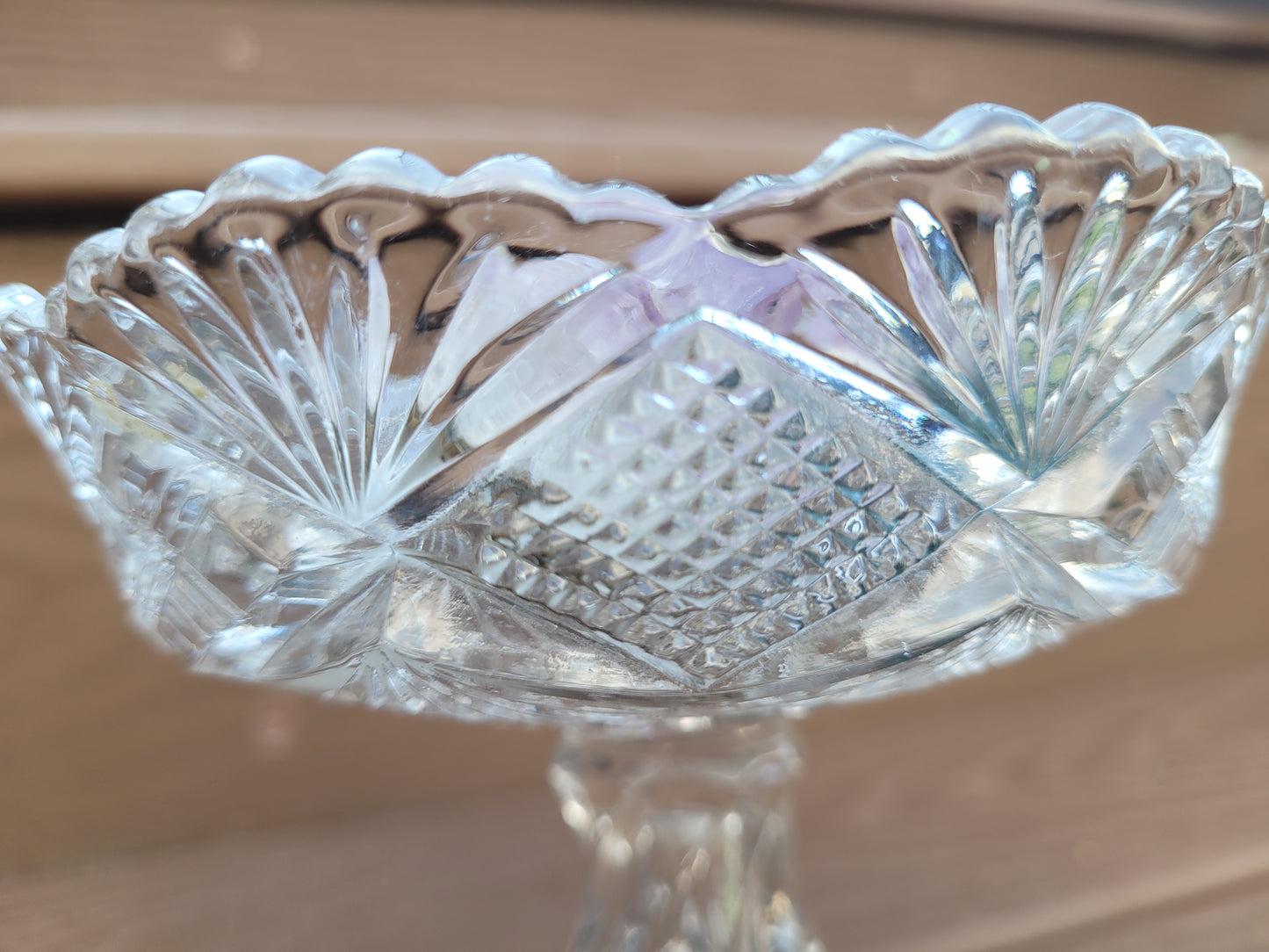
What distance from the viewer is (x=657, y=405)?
0.42 ft

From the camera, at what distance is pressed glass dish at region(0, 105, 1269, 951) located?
122 mm

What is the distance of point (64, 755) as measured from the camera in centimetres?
34

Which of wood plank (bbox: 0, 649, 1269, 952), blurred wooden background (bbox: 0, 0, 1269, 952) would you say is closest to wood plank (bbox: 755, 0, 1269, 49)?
blurred wooden background (bbox: 0, 0, 1269, 952)

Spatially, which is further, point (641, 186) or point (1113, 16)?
point (1113, 16)

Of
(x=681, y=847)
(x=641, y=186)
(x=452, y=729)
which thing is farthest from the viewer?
(x=452, y=729)

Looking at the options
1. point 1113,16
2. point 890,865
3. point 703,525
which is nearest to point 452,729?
point 890,865

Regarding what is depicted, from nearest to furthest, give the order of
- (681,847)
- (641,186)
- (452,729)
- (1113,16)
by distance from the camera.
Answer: (641,186)
(681,847)
(452,729)
(1113,16)

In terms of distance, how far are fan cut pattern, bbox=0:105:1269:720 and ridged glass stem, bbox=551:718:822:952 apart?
0.08 meters

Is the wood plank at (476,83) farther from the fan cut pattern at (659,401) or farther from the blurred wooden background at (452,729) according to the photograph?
the fan cut pattern at (659,401)

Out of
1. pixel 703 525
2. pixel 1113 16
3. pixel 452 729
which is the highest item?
pixel 1113 16

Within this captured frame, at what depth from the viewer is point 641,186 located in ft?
0.40

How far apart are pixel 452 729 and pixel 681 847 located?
0.18 meters

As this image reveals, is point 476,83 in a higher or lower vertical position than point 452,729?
higher

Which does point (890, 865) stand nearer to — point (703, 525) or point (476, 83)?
point (703, 525)
